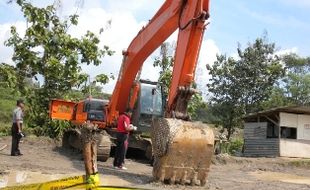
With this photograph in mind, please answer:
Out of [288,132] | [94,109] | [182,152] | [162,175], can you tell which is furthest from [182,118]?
[288,132]

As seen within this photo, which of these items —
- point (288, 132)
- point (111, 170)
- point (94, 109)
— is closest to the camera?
point (111, 170)

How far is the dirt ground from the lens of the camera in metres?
11.1

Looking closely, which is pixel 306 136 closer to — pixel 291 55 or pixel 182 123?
pixel 182 123

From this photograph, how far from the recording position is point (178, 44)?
11.7 m

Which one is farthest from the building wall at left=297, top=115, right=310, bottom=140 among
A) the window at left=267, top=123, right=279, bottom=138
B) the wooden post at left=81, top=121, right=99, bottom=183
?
the wooden post at left=81, top=121, right=99, bottom=183

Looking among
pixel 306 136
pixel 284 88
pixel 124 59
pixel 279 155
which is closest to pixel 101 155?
pixel 124 59

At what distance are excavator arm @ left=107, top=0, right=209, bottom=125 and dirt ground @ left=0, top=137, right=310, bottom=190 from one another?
1952mm

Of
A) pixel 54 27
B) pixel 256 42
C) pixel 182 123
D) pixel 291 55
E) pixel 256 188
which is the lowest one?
pixel 256 188

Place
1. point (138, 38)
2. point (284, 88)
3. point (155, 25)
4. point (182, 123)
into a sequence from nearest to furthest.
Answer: point (182, 123) < point (155, 25) < point (138, 38) < point (284, 88)

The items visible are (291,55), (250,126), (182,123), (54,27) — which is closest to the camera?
(182,123)

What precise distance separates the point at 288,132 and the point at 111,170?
1769 cm

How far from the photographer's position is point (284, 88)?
51.8 m

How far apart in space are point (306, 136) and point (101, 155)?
1650cm

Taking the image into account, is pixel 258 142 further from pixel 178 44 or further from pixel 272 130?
pixel 178 44
